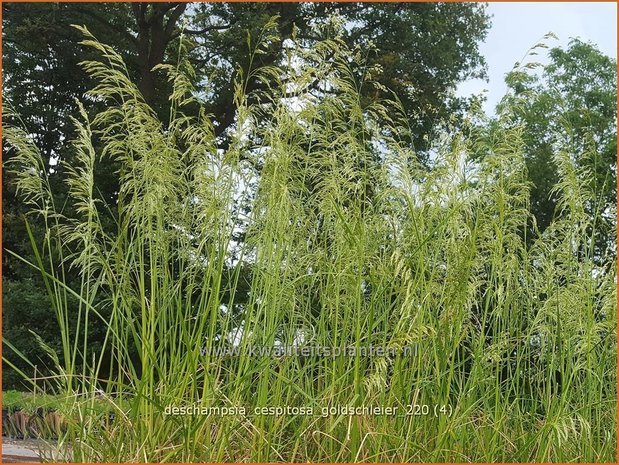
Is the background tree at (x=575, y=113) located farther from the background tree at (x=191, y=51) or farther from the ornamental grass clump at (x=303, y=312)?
the ornamental grass clump at (x=303, y=312)

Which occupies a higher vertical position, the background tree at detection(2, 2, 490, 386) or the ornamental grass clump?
the background tree at detection(2, 2, 490, 386)

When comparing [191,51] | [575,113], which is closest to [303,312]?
[191,51]

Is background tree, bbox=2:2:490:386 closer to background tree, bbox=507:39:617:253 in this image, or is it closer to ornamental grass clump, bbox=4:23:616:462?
background tree, bbox=507:39:617:253

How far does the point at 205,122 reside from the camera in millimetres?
2654

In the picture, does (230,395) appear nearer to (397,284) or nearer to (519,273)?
(397,284)

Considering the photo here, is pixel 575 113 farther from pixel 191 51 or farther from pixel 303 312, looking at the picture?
pixel 303 312

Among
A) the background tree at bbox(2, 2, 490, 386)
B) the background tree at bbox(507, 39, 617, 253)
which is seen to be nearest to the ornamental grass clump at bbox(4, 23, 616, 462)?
the background tree at bbox(2, 2, 490, 386)

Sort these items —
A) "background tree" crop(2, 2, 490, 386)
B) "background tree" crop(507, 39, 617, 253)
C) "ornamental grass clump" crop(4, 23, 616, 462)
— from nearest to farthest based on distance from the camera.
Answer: "ornamental grass clump" crop(4, 23, 616, 462)
"background tree" crop(2, 2, 490, 386)
"background tree" crop(507, 39, 617, 253)

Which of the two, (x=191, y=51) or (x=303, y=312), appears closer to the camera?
(x=303, y=312)

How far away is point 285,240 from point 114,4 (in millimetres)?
9549

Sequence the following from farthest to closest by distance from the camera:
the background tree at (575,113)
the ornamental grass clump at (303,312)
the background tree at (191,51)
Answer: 1. the background tree at (575,113)
2. the background tree at (191,51)
3. the ornamental grass clump at (303,312)

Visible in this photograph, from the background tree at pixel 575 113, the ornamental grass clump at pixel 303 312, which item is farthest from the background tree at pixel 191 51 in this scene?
the ornamental grass clump at pixel 303 312

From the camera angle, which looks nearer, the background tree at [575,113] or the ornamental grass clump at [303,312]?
the ornamental grass clump at [303,312]

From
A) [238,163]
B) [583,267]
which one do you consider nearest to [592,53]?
[583,267]
